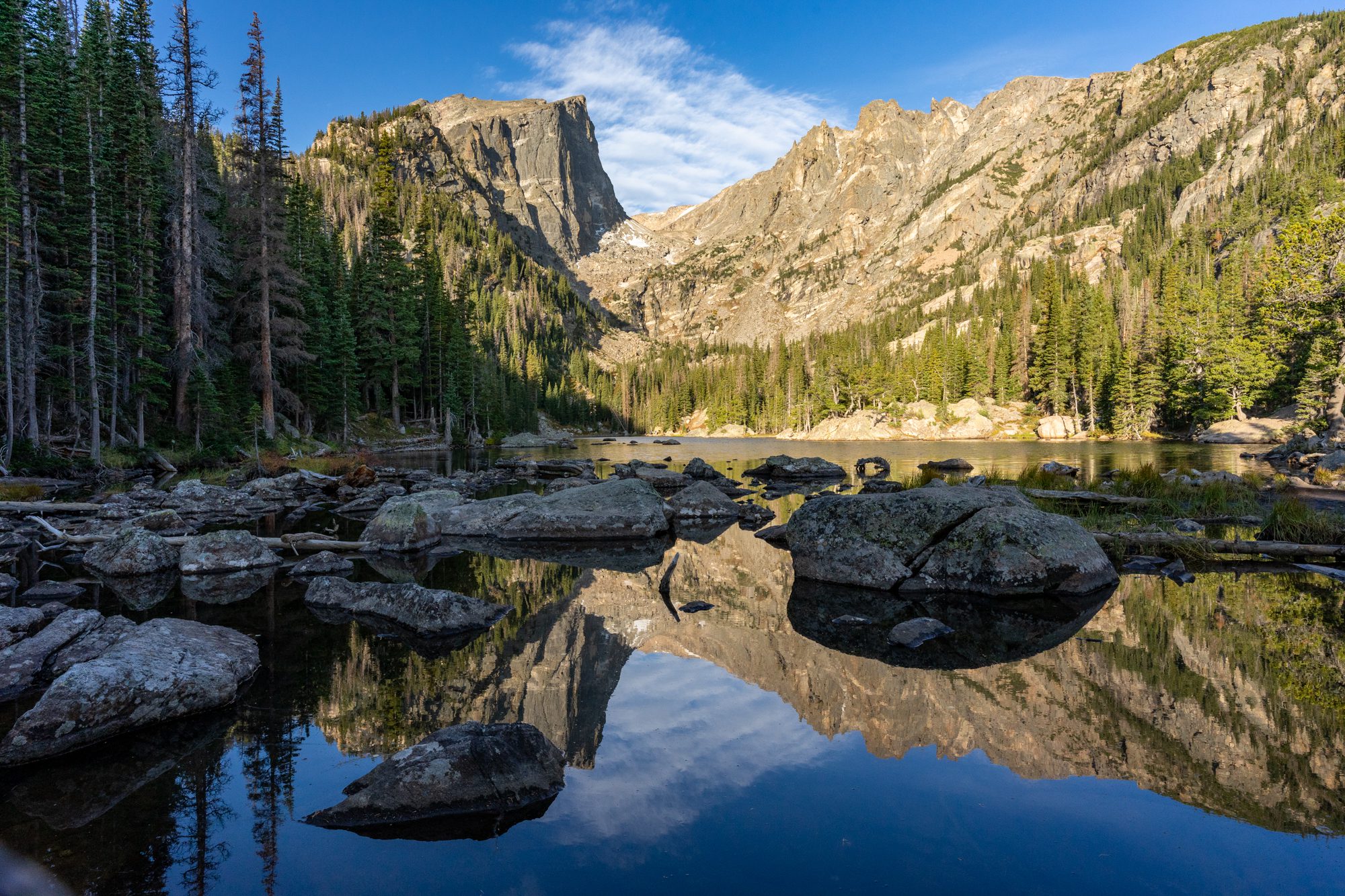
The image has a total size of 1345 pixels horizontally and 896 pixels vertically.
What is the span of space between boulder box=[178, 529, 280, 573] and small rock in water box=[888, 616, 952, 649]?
1060 cm

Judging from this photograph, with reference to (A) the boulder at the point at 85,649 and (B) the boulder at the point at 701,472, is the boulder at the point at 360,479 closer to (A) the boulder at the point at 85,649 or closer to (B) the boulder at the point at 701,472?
(B) the boulder at the point at 701,472

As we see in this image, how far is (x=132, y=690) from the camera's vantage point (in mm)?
5004

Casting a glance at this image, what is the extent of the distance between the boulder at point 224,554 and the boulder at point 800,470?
2345 cm

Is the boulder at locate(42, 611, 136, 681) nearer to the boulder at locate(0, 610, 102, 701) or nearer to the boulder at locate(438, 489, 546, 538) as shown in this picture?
the boulder at locate(0, 610, 102, 701)

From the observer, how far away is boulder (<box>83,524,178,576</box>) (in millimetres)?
10344

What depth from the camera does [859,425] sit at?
89.2m

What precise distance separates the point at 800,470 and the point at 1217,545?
20.0 m

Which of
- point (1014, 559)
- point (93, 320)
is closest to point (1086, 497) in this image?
point (1014, 559)

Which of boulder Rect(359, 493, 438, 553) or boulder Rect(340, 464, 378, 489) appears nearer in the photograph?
boulder Rect(359, 493, 438, 553)

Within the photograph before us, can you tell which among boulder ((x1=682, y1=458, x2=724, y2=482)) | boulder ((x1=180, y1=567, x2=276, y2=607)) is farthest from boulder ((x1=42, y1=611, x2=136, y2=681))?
boulder ((x1=682, y1=458, x2=724, y2=482))

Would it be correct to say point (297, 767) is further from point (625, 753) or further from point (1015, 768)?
point (1015, 768)

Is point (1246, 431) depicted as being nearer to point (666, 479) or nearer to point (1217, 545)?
point (666, 479)

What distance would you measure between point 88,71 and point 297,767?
37.5m

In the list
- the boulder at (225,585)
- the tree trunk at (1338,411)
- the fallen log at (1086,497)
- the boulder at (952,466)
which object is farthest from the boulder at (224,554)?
the tree trunk at (1338,411)
